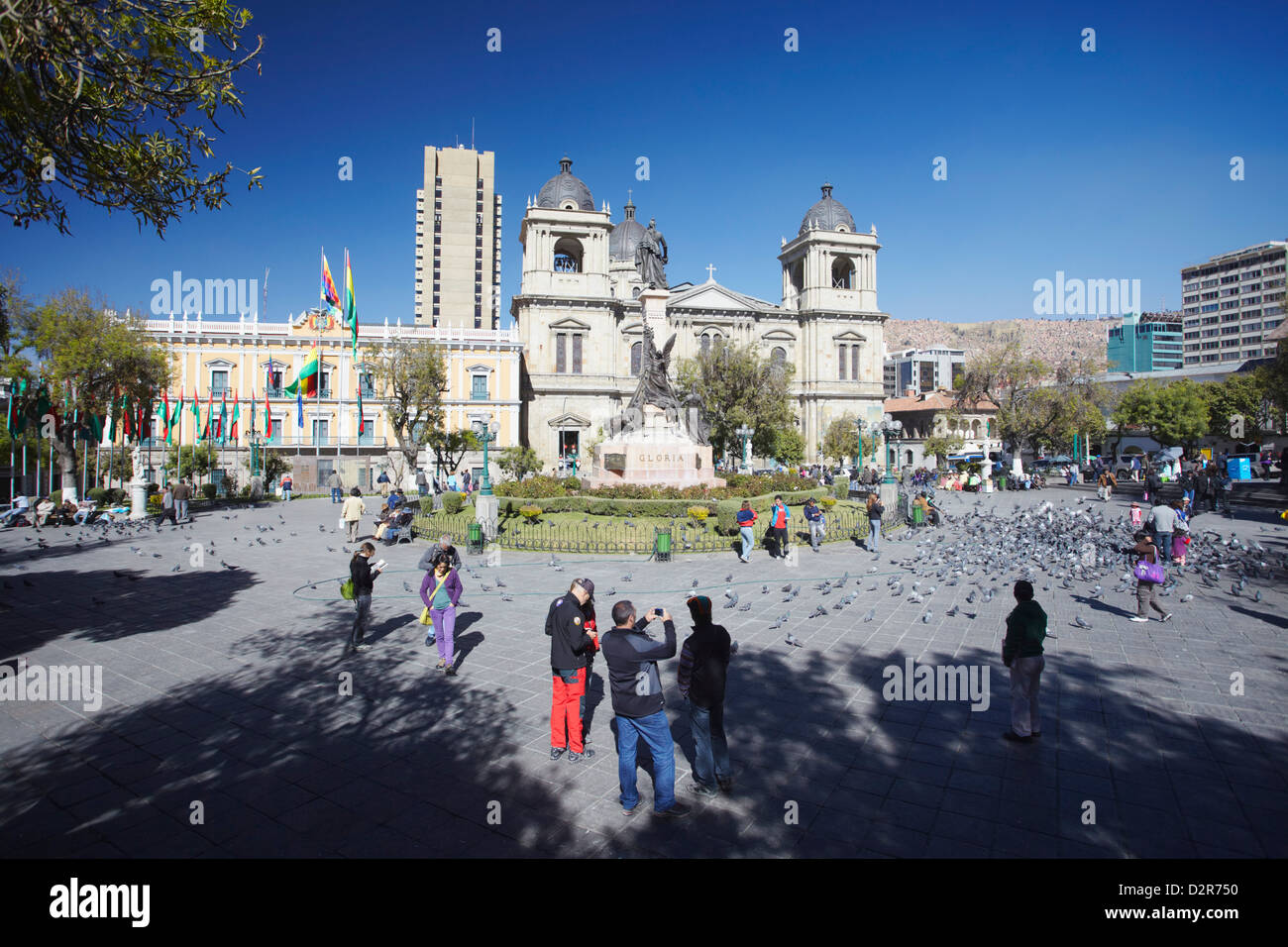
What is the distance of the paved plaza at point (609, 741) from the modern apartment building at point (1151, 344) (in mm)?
135072

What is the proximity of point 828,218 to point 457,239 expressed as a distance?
41.8m

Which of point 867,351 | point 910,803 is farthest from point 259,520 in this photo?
point 867,351

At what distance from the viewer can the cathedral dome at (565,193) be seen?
50.9 m

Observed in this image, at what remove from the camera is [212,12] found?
6598 mm

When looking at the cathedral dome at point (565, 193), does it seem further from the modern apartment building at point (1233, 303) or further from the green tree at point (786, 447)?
the modern apartment building at point (1233, 303)

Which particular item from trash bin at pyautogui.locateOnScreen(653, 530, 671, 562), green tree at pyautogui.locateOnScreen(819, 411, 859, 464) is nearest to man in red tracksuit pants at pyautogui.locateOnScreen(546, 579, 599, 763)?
trash bin at pyautogui.locateOnScreen(653, 530, 671, 562)

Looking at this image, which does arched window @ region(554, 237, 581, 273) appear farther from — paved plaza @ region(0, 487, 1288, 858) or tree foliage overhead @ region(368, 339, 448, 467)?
paved plaza @ region(0, 487, 1288, 858)

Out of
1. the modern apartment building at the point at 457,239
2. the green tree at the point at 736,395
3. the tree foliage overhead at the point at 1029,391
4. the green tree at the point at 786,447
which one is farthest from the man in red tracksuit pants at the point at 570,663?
the modern apartment building at the point at 457,239

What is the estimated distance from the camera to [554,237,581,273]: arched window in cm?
5112

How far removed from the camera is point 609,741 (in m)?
5.85

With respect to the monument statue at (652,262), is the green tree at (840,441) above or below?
below

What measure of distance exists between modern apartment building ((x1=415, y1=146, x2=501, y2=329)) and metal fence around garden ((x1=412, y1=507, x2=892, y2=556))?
2385 inches
